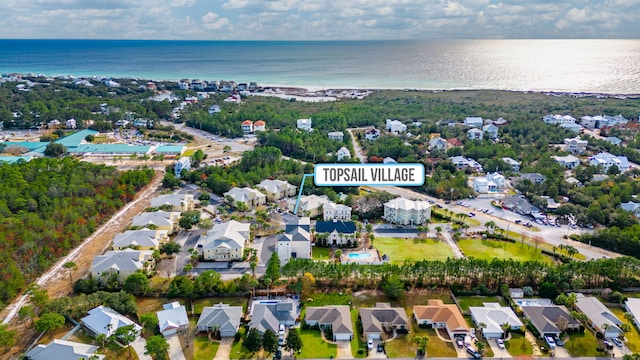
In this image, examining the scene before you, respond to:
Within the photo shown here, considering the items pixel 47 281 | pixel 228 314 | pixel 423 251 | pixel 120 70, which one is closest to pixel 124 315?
pixel 228 314

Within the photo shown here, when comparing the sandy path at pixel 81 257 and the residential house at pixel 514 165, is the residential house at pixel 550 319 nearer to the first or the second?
the sandy path at pixel 81 257

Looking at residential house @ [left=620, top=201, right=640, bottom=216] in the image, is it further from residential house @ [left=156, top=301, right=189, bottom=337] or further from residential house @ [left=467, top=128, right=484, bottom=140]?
residential house @ [left=156, top=301, right=189, bottom=337]

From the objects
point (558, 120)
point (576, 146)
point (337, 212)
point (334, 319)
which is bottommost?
point (334, 319)

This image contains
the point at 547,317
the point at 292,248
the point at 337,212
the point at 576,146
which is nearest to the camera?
the point at 547,317

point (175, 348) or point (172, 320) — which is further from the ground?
point (172, 320)

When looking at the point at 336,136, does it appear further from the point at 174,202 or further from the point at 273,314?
the point at 273,314

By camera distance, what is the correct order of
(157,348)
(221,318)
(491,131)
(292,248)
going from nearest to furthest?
1. (157,348)
2. (221,318)
3. (292,248)
4. (491,131)

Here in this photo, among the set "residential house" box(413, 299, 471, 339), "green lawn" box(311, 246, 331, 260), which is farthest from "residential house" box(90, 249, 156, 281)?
"residential house" box(413, 299, 471, 339)

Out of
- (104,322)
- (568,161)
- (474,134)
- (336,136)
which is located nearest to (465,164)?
(568,161)
